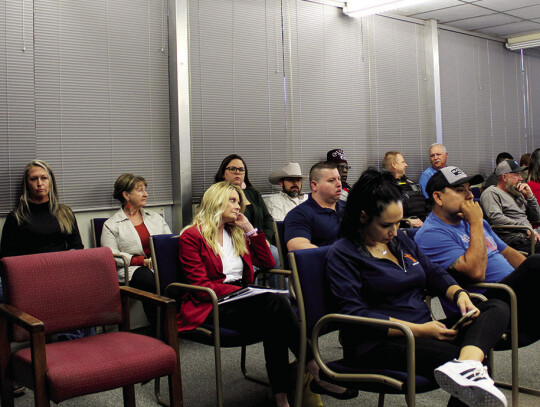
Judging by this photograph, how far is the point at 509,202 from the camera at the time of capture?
5180 mm

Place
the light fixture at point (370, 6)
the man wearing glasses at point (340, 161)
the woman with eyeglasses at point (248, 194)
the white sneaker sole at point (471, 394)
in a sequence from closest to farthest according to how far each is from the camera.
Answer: the white sneaker sole at point (471, 394), the woman with eyeglasses at point (248, 194), the man wearing glasses at point (340, 161), the light fixture at point (370, 6)

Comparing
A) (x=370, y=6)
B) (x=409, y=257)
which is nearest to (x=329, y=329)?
(x=409, y=257)

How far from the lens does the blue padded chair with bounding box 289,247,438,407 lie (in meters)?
1.89

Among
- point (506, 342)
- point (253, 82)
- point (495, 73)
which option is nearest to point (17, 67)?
point (253, 82)

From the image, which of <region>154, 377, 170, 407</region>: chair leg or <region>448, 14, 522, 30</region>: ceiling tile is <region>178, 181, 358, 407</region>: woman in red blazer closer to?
<region>154, 377, 170, 407</region>: chair leg

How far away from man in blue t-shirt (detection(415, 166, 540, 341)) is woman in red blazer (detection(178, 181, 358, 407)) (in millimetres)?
745

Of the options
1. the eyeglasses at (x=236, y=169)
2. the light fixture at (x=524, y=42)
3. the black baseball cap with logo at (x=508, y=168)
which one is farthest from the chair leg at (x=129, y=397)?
the light fixture at (x=524, y=42)

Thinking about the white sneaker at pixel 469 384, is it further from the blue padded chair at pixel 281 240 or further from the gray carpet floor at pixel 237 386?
the blue padded chair at pixel 281 240

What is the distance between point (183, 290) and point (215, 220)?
413 millimetres

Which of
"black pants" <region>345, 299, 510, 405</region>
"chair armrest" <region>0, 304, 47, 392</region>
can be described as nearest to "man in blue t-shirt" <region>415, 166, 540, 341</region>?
"black pants" <region>345, 299, 510, 405</region>

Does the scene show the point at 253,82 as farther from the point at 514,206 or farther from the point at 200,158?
the point at 514,206

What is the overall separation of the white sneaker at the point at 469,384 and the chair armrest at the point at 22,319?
138cm

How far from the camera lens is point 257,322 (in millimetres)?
2684

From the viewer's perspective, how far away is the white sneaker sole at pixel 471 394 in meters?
1.80
